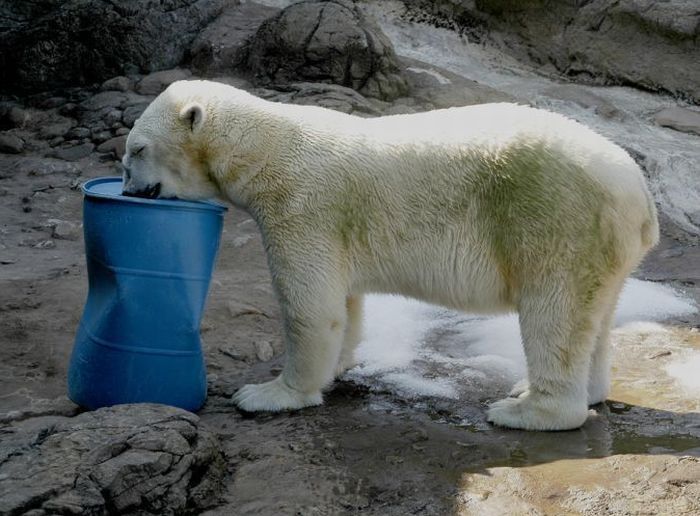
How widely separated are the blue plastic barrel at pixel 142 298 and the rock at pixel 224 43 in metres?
6.34

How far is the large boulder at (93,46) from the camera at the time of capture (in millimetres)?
10109

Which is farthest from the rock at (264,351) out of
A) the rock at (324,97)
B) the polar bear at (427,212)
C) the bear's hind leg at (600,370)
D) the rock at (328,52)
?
the rock at (328,52)

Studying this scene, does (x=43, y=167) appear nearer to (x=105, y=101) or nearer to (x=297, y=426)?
(x=105, y=101)

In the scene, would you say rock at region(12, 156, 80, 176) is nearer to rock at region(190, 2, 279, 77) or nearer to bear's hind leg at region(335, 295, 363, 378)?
rock at region(190, 2, 279, 77)

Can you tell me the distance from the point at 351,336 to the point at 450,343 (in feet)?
2.42

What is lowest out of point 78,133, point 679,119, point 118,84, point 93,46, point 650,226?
point 78,133

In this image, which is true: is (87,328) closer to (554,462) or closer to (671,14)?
(554,462)

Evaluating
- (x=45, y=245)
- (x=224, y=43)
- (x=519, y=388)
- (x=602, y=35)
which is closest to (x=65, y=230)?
(x=45, y=245)

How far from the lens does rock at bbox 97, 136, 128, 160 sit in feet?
28.3

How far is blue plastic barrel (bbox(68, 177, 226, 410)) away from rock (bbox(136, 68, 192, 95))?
19.9 ft

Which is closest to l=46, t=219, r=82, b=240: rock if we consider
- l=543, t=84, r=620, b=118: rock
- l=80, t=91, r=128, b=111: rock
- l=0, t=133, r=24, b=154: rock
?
l=0, t=133, r=24, b=154: rock

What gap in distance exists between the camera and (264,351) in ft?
16.2

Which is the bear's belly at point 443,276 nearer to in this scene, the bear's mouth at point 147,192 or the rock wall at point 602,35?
the bear's mouth at point 147,192

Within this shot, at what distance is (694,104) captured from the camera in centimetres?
1008
